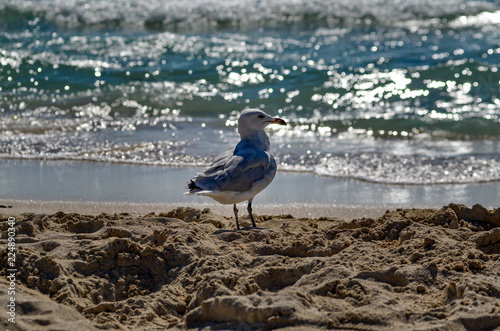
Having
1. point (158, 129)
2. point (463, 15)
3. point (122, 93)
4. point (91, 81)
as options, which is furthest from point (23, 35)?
point (463, 15)

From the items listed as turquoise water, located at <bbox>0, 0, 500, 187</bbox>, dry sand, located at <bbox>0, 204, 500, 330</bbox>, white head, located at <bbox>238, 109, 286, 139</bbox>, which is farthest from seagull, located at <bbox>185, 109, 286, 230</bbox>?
turquoise water, located at <bbox>0, 0, 500, 187</bbox>

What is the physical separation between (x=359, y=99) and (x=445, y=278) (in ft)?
24.6

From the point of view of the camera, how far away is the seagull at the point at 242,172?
18.1 ft

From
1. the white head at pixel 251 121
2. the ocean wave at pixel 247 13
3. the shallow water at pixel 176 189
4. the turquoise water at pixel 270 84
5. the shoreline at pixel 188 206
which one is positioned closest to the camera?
the white head at pixel 251 121

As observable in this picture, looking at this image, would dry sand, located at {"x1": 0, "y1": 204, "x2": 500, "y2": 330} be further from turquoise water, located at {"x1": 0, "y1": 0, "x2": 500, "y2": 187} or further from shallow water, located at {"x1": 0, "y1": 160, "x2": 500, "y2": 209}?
turquoise water, located at {"x1": 0, "y1": 0, "x2": 500, "y2": 187}

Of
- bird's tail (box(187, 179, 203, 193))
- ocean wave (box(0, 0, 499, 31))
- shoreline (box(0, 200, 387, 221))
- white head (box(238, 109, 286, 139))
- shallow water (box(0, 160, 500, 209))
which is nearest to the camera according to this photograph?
bird's tail (box(187, 179, 203, 193))

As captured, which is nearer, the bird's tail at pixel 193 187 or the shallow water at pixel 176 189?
the bird's tail at pixel 193 187

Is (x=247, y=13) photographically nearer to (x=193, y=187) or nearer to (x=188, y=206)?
(x=188, y=206)

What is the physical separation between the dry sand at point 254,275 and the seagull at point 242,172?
0.30m

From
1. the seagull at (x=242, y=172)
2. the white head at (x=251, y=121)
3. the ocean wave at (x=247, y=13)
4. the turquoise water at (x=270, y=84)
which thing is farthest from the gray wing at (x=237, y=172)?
the ocean wave at (x=247, y=13)

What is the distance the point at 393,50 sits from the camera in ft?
49.2

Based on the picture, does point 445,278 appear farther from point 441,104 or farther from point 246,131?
point 441,104

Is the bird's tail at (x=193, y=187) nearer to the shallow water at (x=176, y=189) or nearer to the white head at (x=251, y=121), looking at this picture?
the white head at (x=251, y=121)

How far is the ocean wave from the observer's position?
18.7 meters
